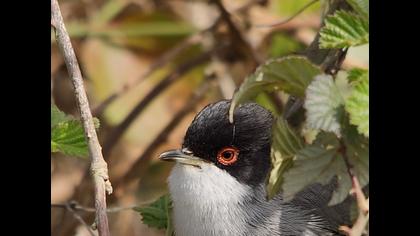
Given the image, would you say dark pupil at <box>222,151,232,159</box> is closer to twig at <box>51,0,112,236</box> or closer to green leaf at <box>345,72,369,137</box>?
twig at <box>51,0,112,236</box>

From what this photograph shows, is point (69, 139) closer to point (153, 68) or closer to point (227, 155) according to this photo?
point (227, 155)

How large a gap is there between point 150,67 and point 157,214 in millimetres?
1919

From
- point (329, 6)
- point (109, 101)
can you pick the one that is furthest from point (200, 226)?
point (109, 101)

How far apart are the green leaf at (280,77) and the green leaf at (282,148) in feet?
0.38

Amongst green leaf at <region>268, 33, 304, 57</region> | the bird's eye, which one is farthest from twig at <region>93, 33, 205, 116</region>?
the bird's eye

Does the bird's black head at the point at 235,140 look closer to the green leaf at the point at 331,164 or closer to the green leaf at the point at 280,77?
the green leaf at the point at 280,77

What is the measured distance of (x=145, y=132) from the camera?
5.61m

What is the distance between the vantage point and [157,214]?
3.45m

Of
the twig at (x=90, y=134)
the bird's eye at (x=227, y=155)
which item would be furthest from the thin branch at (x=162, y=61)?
the twig at (x=90, y=134)

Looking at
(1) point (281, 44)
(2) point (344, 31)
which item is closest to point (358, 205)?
(2) point (344, 31)

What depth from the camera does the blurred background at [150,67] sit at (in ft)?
17.2

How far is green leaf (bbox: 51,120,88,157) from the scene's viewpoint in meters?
3.11

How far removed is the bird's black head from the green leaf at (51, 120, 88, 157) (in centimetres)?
47
